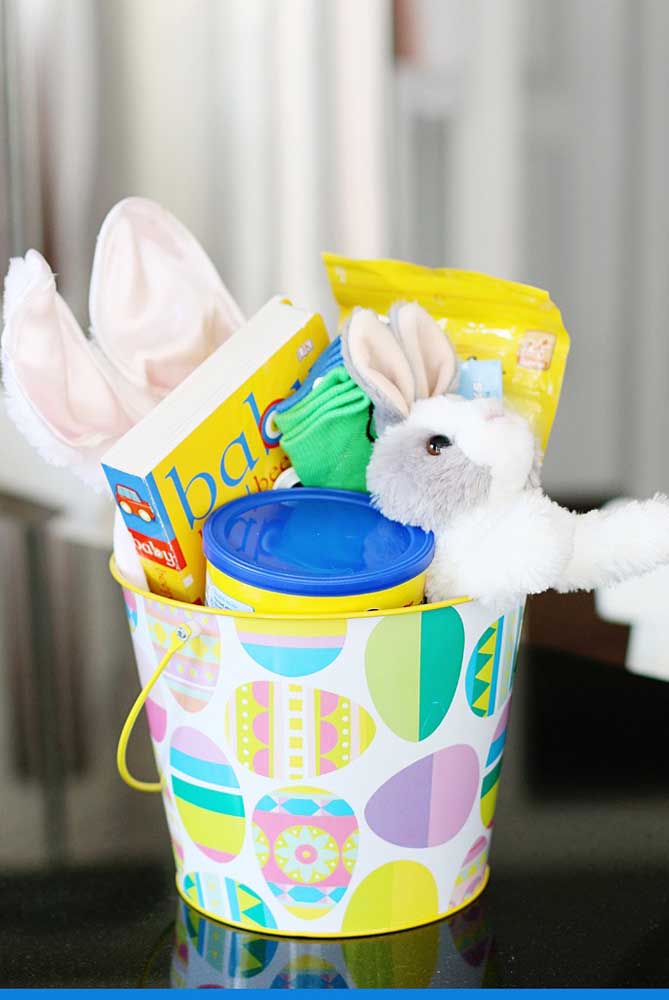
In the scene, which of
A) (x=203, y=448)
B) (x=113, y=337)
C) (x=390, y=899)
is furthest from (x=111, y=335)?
(x=390, y=899)

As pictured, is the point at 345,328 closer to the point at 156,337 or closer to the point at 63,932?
the point at 156,337

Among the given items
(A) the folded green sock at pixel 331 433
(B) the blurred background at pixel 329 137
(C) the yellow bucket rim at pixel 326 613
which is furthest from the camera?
(B) the blurred background at pixel 329 137

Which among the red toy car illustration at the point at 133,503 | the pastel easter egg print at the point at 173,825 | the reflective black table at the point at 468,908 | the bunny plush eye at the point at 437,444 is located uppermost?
the bunny plush eye at the point at 437,444

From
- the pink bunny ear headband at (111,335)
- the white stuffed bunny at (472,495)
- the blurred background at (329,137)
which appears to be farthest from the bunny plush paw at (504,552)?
the blurred background at (329,137)

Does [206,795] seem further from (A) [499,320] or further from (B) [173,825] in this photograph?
(A) [499,320]

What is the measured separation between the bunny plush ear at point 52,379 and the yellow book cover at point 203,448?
0.06 meters

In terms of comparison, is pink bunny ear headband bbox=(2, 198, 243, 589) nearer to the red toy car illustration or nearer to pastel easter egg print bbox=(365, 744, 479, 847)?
the red toy car illustration

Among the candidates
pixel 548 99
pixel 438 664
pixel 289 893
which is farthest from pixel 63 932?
pixel 548 99

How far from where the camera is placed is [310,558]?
23.6 inches

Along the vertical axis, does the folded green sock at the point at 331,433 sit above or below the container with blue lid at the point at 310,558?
above

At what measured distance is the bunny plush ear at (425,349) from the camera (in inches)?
26.8

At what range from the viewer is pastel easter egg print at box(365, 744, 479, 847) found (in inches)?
24.2

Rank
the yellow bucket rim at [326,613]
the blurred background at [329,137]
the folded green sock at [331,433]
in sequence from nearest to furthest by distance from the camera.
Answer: the yellow bucket rim at [326,613]
the folded green sock at [331,433]
the blurred background at [329,137]

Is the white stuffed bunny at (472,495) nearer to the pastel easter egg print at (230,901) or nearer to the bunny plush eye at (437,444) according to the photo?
the bunny plush eye at (437,444)
